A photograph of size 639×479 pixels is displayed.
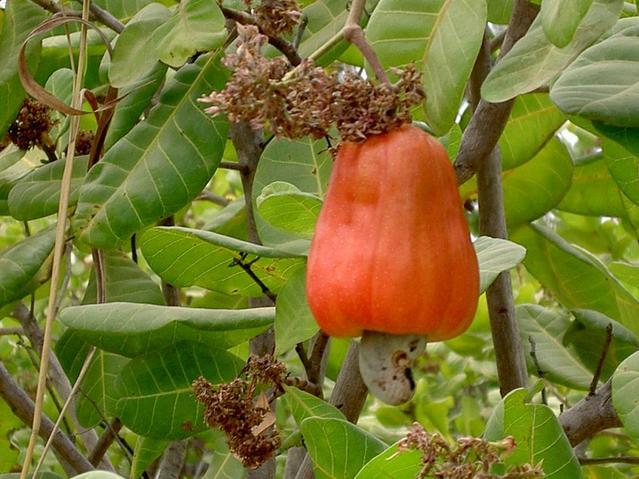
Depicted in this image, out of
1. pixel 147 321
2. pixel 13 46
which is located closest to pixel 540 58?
pixel 147 321

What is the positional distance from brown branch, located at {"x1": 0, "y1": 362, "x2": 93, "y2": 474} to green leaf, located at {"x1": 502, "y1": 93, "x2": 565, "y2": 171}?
667mm

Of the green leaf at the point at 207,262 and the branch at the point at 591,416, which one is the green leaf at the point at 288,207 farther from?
the branch at the point at 591,416

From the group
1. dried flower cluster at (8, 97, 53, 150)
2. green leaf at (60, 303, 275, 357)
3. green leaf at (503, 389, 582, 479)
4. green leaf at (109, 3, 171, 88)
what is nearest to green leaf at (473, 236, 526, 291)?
green leaf at (503, 389, 582, 479)

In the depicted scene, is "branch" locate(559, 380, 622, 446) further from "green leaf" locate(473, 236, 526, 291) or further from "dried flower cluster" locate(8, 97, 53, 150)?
"dried flower cluster" locate(8, 97, 53, 150)

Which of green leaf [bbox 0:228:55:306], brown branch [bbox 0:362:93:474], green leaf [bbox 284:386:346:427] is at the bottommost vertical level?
brown branch [bbox 0:362:93:474]

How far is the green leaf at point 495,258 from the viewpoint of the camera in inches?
38.9

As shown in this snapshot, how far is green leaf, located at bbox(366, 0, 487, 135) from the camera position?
875 mm

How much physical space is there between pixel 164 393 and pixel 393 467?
396 mm

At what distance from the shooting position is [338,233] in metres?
0.71

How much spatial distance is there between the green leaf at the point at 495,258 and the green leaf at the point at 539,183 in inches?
19.6

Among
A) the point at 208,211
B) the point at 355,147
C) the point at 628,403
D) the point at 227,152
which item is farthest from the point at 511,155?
the point at 208,211

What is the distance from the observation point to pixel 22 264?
4.05 feet

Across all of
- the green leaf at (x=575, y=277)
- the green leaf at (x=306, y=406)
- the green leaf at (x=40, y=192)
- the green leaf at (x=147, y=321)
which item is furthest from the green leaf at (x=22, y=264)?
the green leaf at (x=575, y=277)

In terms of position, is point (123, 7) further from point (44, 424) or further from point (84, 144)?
point (44, 424)
